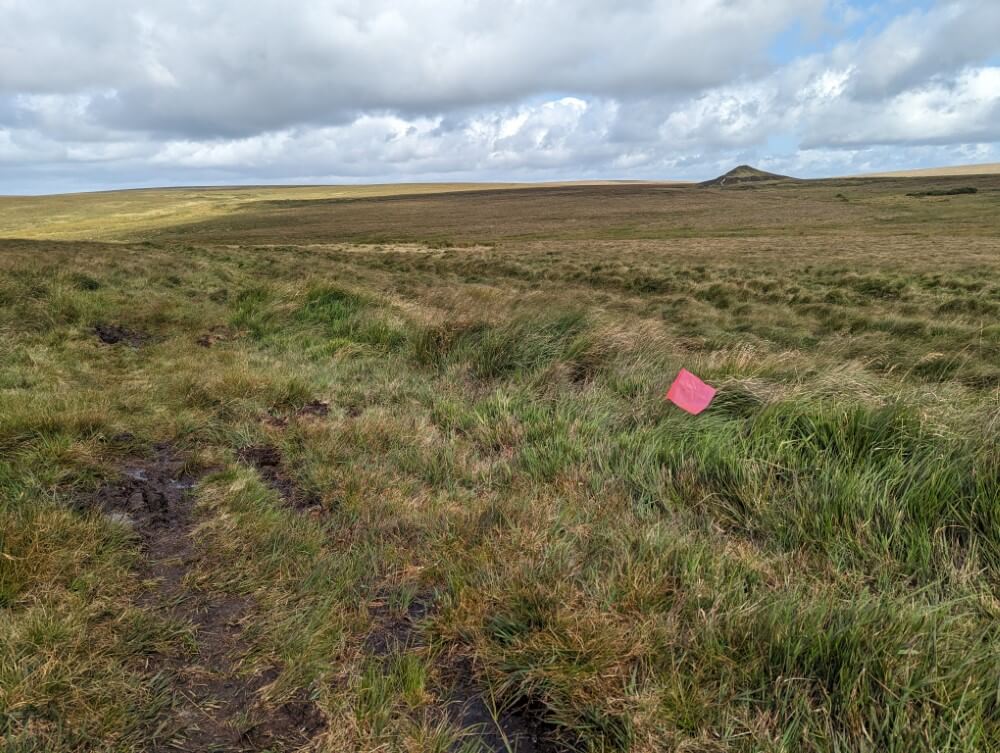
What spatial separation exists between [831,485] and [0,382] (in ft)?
21.7

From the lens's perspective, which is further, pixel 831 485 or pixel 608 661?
pixel 831 485

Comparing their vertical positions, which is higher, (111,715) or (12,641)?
(12,641)

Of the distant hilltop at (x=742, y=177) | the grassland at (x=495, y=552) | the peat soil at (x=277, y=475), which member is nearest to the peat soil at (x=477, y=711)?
the grassland at (x=495, y=552)

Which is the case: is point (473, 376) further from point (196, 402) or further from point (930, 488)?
point (930, 488)

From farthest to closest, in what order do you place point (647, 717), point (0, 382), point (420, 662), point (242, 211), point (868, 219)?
point (242, 211) → point (868, 219) → point (0, 382) → point (420, 662) → point (647, 717)

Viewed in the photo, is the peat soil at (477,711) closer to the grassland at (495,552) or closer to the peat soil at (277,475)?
the grassland at (495,552)

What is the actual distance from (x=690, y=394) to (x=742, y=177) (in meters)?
187

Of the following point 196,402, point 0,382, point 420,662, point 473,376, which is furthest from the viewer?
point 473,376

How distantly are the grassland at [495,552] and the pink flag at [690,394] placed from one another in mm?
117

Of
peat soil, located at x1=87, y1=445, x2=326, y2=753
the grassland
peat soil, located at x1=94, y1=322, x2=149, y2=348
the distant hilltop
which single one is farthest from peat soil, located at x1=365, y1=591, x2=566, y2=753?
the distant hilltop

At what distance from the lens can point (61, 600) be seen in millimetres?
2369

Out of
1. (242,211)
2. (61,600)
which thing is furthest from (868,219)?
(242,211)

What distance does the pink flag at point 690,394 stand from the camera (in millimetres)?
4184

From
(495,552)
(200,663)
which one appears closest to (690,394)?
(495,552)
